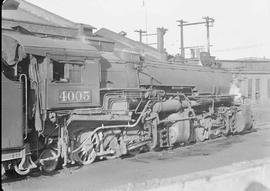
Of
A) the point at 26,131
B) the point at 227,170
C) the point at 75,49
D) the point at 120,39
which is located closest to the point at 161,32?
the point at 120,39

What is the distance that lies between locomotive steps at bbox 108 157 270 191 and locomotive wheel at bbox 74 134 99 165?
4286 mm

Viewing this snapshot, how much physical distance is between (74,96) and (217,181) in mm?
4837

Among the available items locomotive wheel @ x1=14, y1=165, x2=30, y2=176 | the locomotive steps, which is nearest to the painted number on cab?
locomotive wheel @ x1=14, y1=165, x2=30, y2=176

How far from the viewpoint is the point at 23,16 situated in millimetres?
18750

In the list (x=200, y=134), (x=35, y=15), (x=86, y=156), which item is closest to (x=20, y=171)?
(x=86, y=156)

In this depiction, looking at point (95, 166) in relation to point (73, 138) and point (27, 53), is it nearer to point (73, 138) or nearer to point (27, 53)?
point (73, 138)

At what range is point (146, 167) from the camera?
398 inches

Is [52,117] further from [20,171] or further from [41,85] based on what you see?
[20,171]

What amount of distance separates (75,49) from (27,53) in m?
1.44

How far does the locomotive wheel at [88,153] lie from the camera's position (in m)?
10.1

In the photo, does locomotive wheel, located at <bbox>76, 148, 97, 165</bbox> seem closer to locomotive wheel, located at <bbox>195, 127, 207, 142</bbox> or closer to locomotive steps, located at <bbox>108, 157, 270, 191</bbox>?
locomotive steps, located at <bbox>108, 157, 270, 191</bbox>

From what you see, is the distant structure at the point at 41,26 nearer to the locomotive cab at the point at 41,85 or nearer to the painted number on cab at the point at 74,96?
the locomotive cab at the point at 41,85

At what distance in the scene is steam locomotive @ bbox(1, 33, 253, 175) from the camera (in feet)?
28.2

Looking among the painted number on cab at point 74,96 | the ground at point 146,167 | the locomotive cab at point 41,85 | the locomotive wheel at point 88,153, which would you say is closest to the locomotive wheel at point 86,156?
the locomotive wheel at point 88,153
